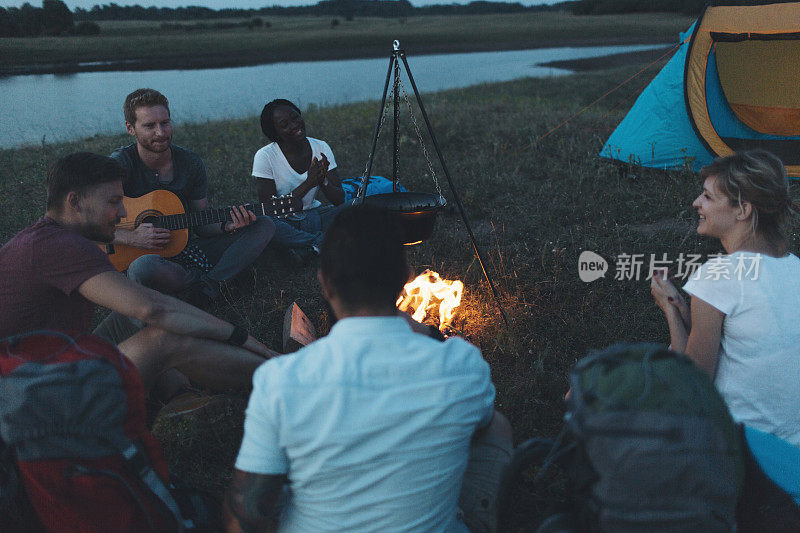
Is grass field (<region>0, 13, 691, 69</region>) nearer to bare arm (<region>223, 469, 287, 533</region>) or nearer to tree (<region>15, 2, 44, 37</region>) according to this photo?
tree (<region>15, 2, 44, 37</region>)

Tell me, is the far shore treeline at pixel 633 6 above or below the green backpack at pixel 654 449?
above

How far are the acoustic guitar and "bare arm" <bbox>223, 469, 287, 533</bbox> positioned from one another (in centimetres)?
310

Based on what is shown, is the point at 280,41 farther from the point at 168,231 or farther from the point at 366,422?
the point at 366,422

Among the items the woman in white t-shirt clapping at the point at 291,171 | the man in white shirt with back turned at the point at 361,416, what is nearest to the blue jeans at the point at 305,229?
the woman in white t-shirt clapping at the point at 291,171

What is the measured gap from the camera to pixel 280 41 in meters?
46.3

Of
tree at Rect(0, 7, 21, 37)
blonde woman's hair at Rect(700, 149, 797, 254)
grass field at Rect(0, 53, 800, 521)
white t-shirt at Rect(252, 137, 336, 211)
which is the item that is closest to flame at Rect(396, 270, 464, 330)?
grass field at Rect(0, 53, 800, 521)

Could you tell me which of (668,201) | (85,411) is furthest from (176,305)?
(668,201)

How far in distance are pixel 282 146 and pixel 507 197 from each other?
2691 millimetres

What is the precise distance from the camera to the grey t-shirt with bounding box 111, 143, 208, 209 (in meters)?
4.20

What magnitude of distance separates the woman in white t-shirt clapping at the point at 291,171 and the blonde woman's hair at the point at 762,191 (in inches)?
121

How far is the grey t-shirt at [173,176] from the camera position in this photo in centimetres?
420

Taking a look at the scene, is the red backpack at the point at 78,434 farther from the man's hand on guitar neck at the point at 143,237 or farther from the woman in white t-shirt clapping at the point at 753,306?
the man's hand on guitar neck at the point at 143,237

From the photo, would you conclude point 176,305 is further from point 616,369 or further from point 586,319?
point 586,319

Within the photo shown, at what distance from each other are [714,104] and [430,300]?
536 cm
